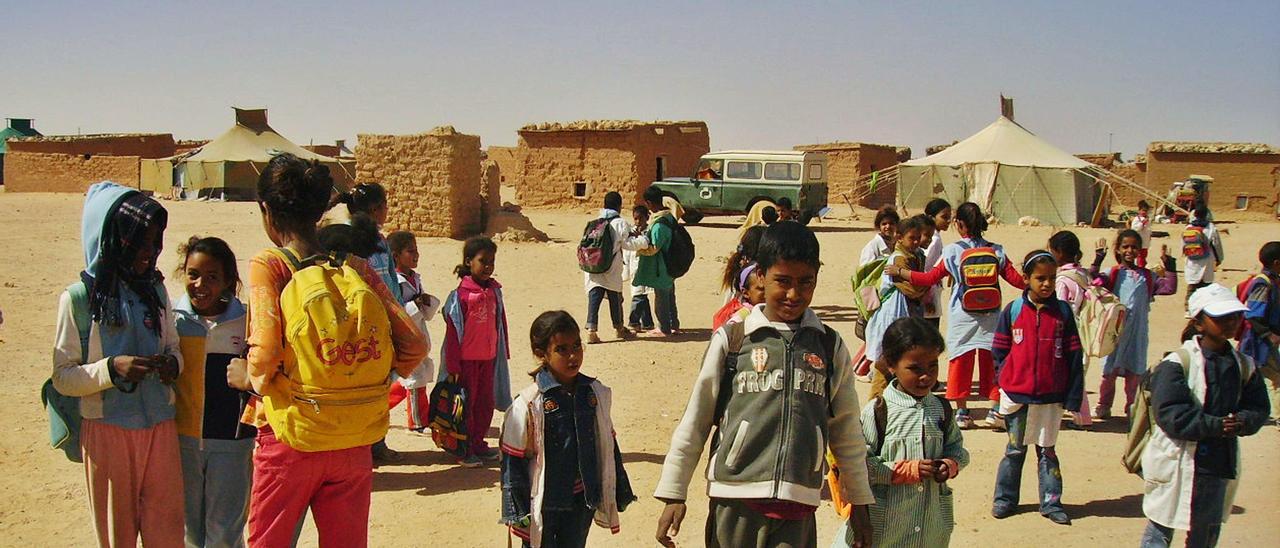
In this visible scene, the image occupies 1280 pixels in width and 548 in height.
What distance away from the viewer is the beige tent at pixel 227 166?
1100 inches

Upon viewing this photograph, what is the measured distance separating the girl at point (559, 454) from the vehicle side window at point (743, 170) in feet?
70.7

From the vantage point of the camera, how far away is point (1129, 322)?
7.32 metres

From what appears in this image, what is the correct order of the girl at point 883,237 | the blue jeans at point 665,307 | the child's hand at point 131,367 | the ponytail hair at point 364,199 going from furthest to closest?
the blue jeans at point 665,307, the girl at point 883,237, the ponytail hair at point 364,199, the child's hand at point 131,367

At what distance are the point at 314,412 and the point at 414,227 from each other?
15540mm

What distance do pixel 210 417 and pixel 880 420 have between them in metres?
2.48

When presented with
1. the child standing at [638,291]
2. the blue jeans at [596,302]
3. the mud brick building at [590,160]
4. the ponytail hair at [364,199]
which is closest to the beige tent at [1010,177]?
the mud brick building at [590,160]

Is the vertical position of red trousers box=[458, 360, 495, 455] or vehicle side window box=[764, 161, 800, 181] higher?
vehicle side window box=[764, 161, 800, 181]

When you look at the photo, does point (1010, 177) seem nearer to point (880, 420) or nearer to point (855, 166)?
point (855, 166)

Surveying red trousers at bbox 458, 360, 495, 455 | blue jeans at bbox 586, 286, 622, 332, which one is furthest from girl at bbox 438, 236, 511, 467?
blue jeans at bbox 586, 286, 622, 332

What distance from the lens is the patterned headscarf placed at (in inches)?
133

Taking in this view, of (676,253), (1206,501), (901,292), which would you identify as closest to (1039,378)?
(1206,501)

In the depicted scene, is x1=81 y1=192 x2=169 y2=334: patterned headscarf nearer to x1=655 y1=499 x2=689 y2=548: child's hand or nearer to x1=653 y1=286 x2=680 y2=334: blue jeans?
x1=655 y1=499 x2=689 y2=548: child's hand

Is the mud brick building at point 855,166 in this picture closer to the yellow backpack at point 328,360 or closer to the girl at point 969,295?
the girl at point 969,295

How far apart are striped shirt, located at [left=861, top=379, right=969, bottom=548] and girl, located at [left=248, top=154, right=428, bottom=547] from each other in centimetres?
173
